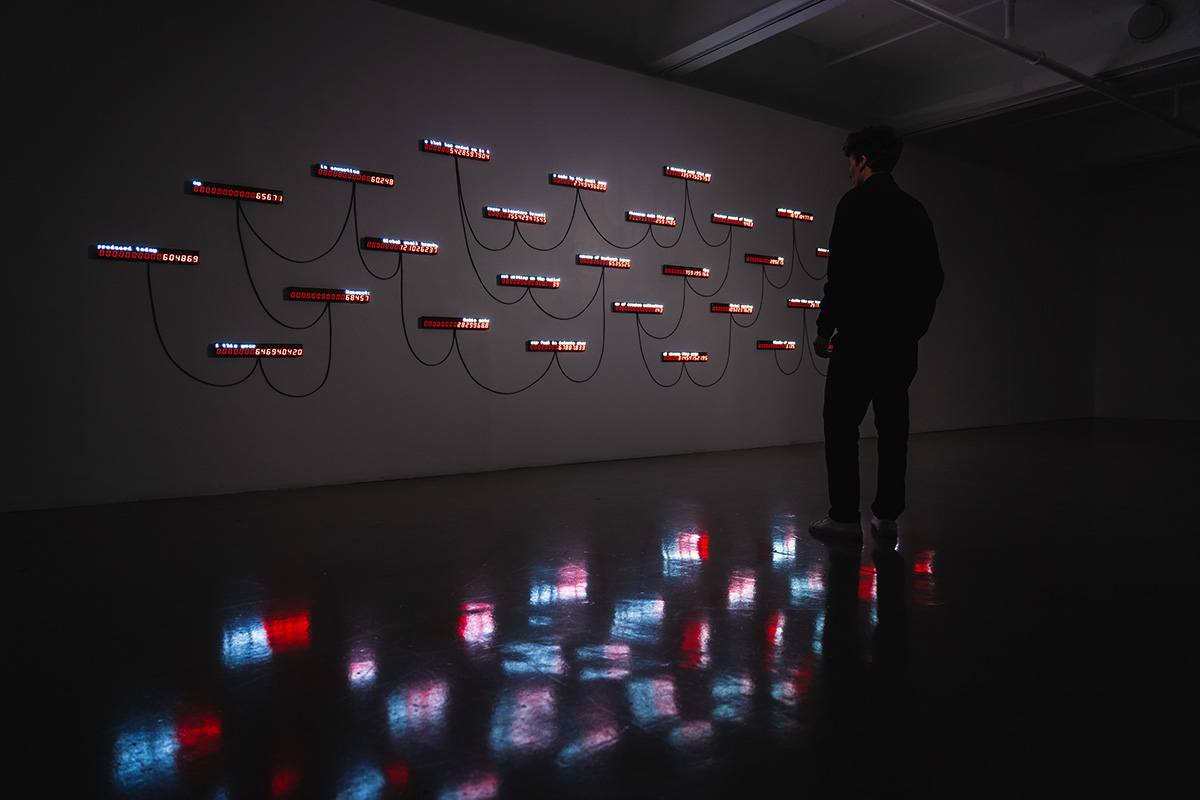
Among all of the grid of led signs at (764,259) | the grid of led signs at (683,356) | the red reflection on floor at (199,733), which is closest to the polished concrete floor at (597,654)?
the red reflection on floor at (199,733)

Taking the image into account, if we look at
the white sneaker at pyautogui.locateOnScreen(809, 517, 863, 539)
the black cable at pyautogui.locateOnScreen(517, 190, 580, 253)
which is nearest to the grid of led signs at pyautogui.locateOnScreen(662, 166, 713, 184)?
the black cable at pyautogui.locateOnScreen(517, 190, 580, 253)

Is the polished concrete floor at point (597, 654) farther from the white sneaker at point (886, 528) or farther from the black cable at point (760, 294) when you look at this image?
the black cable at point (760, 294)

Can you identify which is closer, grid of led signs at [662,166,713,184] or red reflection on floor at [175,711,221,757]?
red reflection on floor at [175,711,221,757]

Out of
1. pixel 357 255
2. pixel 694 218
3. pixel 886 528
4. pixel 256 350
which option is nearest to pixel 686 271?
pixel 694 218

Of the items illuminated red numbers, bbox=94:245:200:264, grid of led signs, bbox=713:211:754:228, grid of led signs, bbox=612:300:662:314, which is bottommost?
grid of led signs, bbox=612:300:662:314

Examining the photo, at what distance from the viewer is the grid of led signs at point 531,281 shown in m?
5.21

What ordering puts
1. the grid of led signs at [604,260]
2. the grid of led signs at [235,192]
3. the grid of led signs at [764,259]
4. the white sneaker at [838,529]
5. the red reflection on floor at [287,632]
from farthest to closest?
the grid of led signs at [764,259], the grid of led signs at [604,260], the grid of led signs at [235,192], the white sneaker at [838,529], the red reflection on floor at [287,632]

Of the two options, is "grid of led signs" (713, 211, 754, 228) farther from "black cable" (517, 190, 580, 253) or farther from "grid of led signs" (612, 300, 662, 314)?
"black cable" (517, 190, 580, 253)

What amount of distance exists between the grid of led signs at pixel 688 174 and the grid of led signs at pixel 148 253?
11.3 feet

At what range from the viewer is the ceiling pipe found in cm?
496

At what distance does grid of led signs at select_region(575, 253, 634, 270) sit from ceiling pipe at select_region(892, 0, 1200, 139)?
2.39 meters

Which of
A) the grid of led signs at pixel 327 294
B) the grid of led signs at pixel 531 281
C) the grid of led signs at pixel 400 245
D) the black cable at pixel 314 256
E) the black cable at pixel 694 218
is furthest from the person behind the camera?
the black cable at pixel 694 218

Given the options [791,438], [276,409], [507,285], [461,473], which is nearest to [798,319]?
[791,438]

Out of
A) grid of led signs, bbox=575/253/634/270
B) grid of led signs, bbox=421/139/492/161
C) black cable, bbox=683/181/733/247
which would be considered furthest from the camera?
black cable, bbox=683/181/733/247
